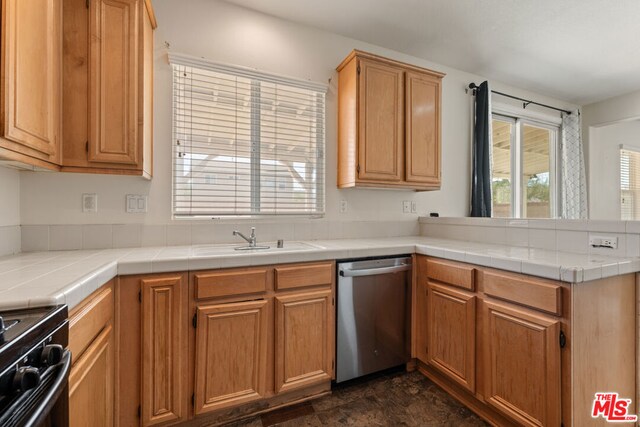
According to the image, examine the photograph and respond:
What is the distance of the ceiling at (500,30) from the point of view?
7.14 feet

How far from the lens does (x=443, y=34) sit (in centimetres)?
252

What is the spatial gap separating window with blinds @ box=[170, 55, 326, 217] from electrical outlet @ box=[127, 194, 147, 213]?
0.60 feet

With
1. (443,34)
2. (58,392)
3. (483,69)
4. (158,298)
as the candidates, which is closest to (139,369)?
(158,298)

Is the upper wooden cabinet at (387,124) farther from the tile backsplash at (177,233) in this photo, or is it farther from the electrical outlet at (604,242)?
the electrical outlet at (604,242)

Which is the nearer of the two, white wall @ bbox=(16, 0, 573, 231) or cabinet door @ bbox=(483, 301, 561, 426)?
cabinet door @ bbox=(483, 301, 561, 426)

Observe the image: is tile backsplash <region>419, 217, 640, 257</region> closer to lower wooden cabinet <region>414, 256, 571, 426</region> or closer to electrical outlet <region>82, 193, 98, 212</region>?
lower wooden cabinet <region>414, 256, 571, 426</region>

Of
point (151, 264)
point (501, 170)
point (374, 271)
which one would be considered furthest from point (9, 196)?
point (501, 170)

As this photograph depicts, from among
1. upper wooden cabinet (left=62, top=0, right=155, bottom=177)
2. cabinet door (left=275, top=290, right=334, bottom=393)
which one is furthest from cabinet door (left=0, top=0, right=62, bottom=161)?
cabinet door (left=275, top=290, right=334, bottom=393)

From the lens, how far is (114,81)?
63.6 inches

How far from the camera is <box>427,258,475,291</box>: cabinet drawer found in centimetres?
171

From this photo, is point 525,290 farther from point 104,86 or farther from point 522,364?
point 104,86

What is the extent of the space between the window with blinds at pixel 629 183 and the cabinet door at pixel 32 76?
6.02 meters

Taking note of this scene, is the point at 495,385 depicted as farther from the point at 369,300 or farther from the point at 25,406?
the point at 25,406

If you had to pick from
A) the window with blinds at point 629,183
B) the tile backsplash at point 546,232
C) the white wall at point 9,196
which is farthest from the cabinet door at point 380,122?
the window with blinds at point 629,183
